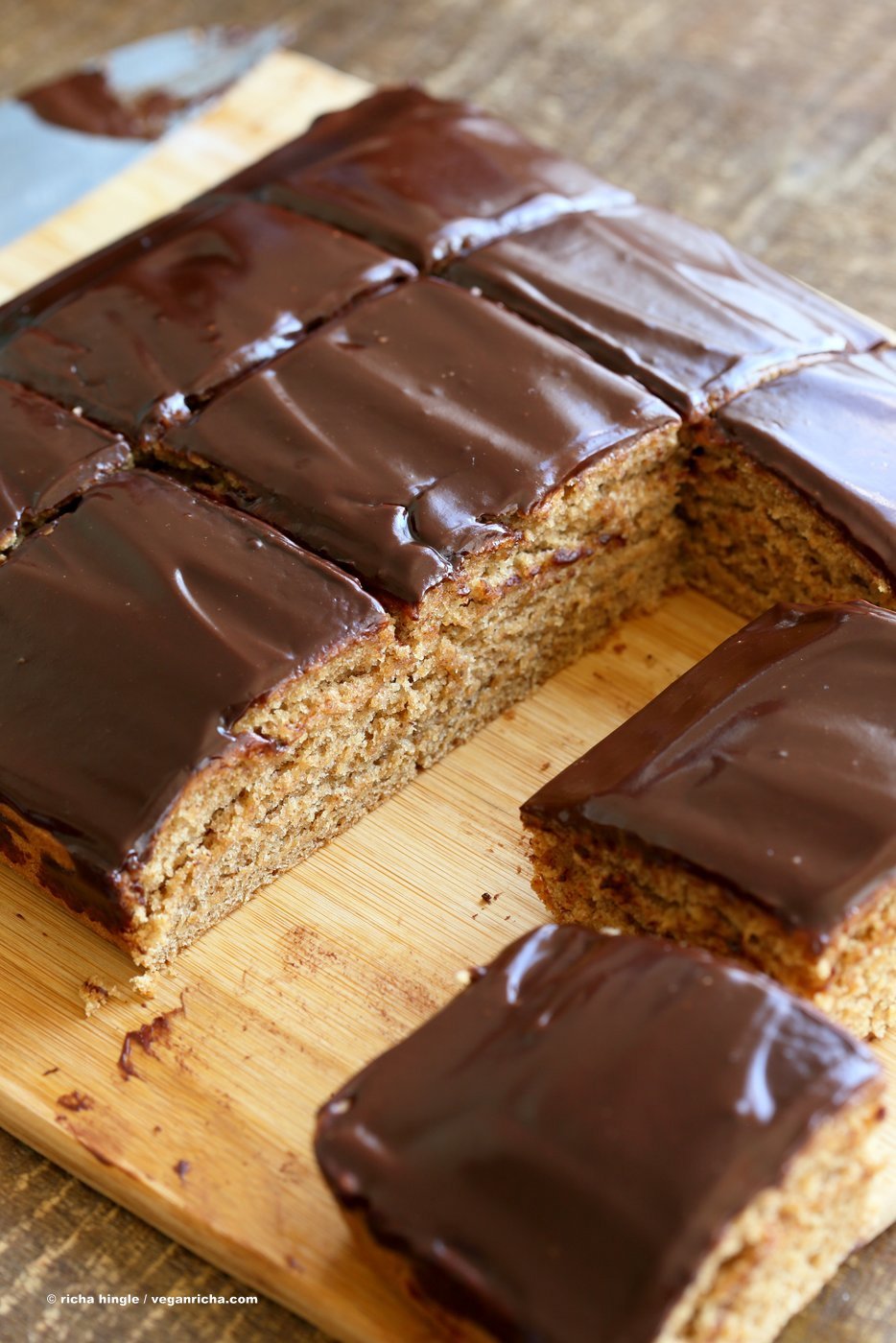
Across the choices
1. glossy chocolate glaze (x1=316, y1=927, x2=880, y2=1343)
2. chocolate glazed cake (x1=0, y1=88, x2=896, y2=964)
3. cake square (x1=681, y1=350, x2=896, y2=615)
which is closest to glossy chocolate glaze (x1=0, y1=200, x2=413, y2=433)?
chocolate glazed cake (x1=0, y1=88, x2=896, y2=964)

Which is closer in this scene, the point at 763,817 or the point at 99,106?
the point at 763,817

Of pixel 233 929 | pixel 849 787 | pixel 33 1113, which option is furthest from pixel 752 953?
pixel 33 1113

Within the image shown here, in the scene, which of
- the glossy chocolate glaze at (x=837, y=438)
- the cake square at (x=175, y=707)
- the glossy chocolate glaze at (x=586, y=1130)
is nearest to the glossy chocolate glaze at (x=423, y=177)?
the glossy chocolate glaze at (x=837, y=438)

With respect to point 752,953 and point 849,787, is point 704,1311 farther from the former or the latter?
point 849,787

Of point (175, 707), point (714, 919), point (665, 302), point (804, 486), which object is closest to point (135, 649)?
point (175, 707)

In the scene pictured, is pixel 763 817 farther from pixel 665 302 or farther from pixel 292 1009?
pixel 665 302

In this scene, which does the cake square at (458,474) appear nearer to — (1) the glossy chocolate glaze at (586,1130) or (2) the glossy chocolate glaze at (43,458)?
(2) the glossy chocolate glaze at (43,458)
